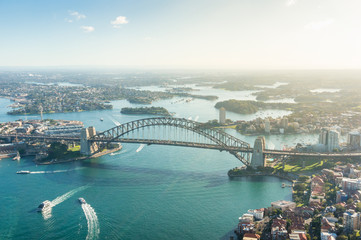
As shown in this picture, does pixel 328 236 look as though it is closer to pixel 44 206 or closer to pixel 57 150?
pixel 44 206

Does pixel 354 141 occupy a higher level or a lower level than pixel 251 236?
higher

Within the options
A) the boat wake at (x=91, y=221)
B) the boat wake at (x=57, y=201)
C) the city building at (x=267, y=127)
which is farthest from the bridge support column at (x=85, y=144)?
the city building at (x=267, y=127)

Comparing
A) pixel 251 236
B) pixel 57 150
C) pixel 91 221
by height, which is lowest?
pixel 91 221

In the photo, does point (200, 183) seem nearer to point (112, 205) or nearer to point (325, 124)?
point (112, 205)

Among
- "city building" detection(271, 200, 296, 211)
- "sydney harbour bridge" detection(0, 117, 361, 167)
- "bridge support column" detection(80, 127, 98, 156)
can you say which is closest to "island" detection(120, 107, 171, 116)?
"sydney harbour bridge" detection(0, 117, 361, 167)

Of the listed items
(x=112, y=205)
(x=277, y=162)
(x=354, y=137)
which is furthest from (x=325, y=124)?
(x=112, y=205)

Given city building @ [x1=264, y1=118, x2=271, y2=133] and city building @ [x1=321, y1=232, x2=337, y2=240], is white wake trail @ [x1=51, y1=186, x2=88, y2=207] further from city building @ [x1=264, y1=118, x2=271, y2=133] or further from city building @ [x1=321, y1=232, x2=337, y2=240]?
city building @ [x1=264, y1=118, x2=271, y2=133]

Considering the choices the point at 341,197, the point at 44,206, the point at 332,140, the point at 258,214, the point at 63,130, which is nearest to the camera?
the point at 258,214

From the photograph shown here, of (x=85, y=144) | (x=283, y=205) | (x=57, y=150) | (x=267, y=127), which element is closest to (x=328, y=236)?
(x=283, y=205)
